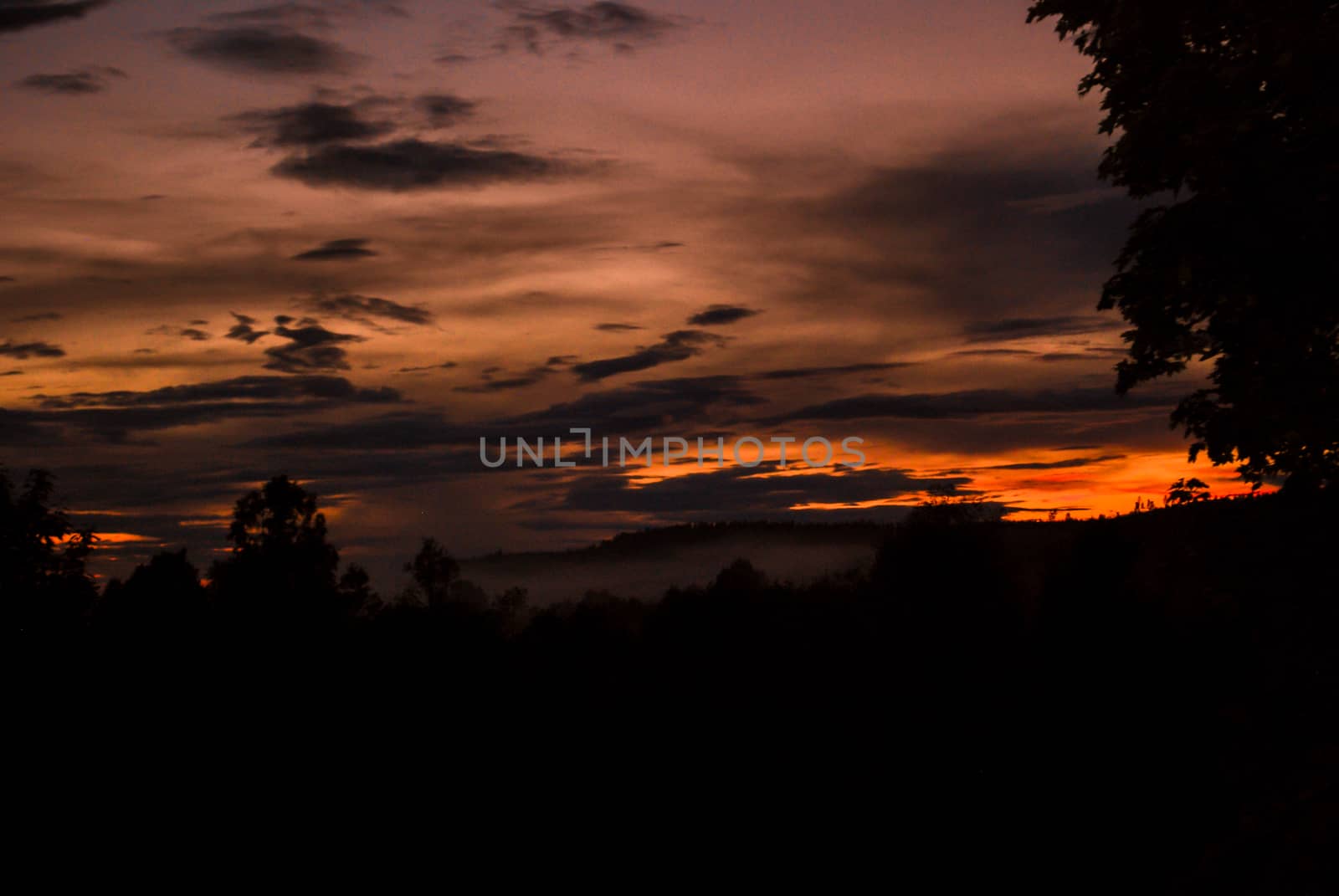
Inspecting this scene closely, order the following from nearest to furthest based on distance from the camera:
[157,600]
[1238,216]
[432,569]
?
[1238,216] → [157,600] → [432,569]

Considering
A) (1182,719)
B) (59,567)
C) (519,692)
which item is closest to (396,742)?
(519,692)

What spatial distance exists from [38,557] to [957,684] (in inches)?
1456

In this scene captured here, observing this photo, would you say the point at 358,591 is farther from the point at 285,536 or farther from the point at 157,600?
the point at 157,600

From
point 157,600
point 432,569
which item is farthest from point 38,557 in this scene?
point 432,569

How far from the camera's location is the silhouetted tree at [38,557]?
44812 millimetres

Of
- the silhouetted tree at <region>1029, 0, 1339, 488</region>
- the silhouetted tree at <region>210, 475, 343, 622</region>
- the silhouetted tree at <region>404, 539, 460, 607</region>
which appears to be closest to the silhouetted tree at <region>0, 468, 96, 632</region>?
the silhouetted tree at <region>210, 475, 343, 622</region>

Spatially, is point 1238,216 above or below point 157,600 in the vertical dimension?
above

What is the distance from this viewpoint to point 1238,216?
18.0m

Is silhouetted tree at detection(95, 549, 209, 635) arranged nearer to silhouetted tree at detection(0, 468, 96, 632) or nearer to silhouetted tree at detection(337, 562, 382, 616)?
silhouetted tree at detection(0, 468, 96, 632)

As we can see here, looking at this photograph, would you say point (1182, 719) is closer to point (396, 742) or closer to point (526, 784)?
point (526, 784)

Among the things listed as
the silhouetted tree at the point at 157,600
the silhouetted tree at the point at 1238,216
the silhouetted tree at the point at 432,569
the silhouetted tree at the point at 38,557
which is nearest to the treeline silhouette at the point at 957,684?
the silhouetted tree at the point at 157,600

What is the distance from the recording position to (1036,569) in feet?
103

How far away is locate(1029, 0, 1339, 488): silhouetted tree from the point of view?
698 inches

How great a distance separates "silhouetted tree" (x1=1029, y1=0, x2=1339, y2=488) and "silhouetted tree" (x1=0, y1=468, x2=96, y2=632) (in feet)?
127
